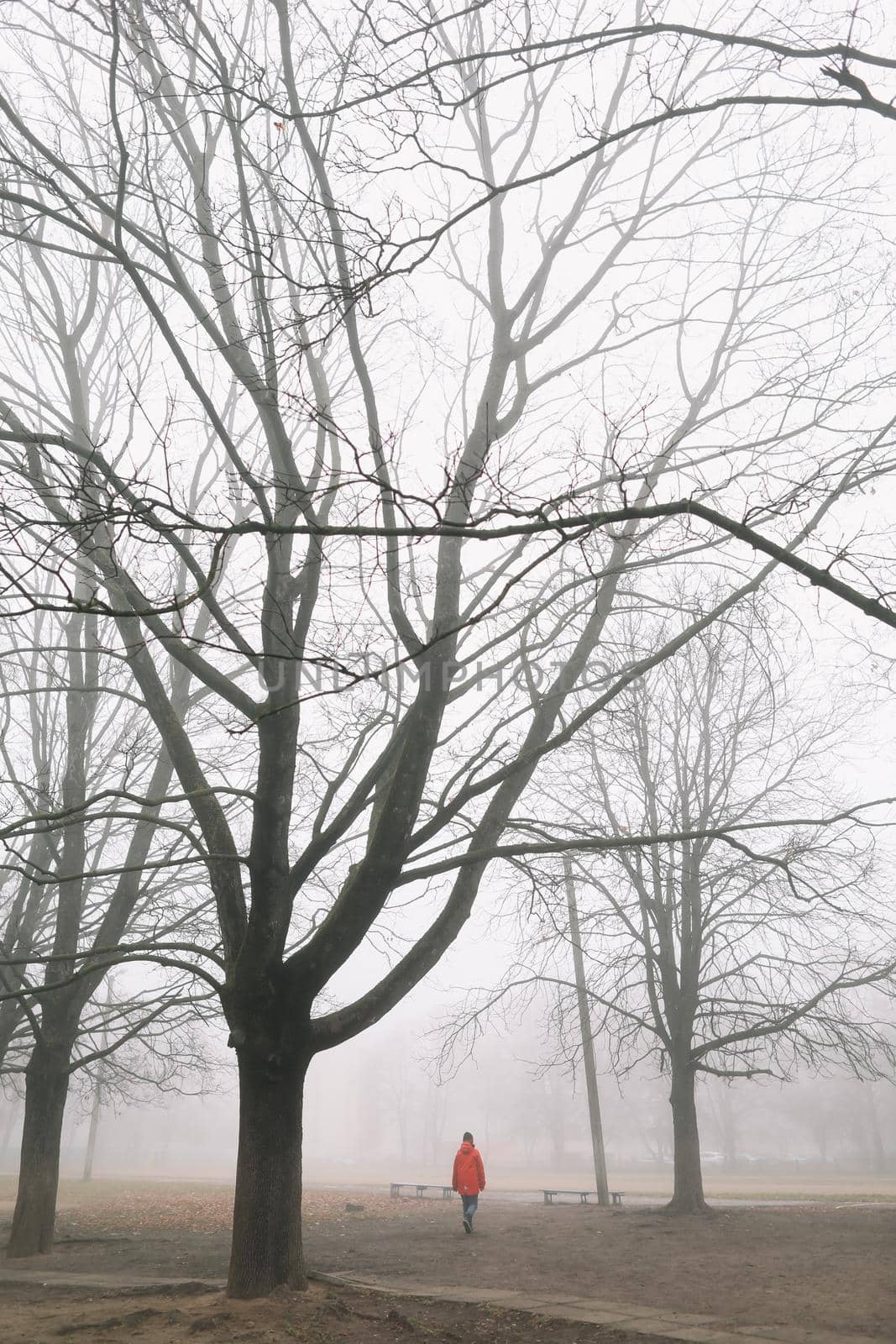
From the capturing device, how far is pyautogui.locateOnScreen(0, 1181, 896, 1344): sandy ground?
21.5 ft

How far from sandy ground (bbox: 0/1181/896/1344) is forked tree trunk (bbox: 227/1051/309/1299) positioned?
0.41m

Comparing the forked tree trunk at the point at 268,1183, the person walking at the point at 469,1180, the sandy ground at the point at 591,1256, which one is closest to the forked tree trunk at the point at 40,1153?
the sandy ground at the point at 591,1256

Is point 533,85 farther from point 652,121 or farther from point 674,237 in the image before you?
point 652,121

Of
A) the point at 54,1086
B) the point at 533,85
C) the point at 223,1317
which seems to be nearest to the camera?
the point at 223,1317

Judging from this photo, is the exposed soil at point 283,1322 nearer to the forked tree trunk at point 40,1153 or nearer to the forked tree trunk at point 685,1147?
the forked tree trunk at point 40,1153

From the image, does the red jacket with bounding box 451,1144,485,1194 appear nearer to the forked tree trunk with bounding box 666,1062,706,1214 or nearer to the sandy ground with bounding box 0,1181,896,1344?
the sandy ground with bounding box 0,1181,896,1344

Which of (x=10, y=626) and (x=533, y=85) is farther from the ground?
(x=533, y=85)

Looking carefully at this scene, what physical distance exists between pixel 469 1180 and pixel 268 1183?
683cm

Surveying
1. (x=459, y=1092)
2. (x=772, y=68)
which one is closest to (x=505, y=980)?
(x=772, y=68)

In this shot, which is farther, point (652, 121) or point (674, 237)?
point (674, 237)

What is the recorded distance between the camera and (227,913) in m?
7.27

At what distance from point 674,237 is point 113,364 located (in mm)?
7244

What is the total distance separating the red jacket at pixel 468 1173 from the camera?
1230 cm

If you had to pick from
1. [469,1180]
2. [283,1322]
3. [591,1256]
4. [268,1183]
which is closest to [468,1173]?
[469,1180]
